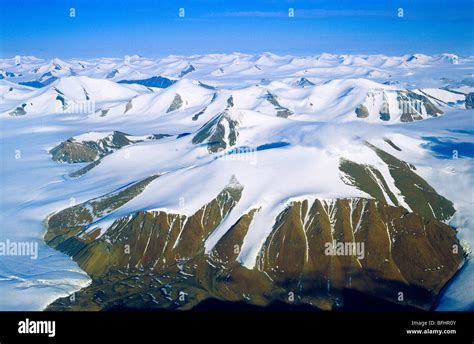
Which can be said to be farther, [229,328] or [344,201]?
[344,201]

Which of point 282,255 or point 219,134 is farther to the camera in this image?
point 219,134

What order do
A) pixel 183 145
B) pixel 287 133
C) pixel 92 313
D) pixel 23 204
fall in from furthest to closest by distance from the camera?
pixel 183 145 → pixel 287 133 → pixel 23 204 → pixel 92 313

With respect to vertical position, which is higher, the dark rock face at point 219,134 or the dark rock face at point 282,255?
the dark rock face at point 219,134

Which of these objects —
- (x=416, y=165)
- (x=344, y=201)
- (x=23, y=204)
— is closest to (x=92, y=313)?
(x=344, y=201)

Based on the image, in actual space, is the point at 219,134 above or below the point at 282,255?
above

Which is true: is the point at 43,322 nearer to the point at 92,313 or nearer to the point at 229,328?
the point at 92,313

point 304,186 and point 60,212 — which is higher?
point 304,186

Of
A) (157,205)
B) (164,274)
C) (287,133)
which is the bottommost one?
(164,274)

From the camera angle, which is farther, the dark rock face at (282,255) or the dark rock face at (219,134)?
the dark rock face at (219,134)
